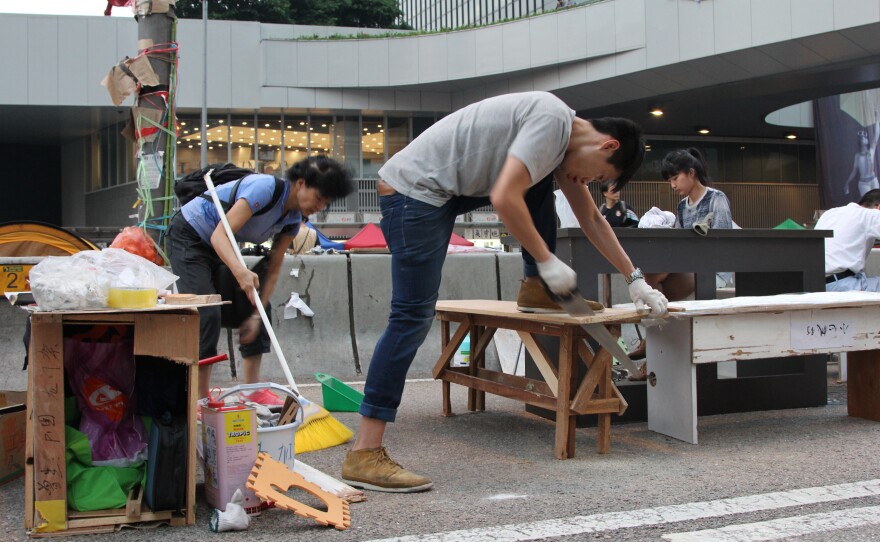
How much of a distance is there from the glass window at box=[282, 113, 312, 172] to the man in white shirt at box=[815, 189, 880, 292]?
24.6 meters

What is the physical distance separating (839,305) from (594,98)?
894 inches

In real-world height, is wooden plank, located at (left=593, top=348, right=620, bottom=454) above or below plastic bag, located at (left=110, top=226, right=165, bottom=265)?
below

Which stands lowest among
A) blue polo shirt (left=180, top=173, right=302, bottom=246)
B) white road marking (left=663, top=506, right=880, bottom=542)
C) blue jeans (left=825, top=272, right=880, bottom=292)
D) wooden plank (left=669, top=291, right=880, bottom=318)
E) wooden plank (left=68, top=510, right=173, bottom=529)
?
white road marking (left=663, top=506, right=880, bottom=542)

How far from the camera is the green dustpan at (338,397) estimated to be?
5.47 metres

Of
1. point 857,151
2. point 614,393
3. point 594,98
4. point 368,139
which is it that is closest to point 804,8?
point 857,151

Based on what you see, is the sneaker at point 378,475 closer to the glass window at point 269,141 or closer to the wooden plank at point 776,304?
the wooden plank at point 776,304

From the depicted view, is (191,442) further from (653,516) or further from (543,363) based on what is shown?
(543,363)

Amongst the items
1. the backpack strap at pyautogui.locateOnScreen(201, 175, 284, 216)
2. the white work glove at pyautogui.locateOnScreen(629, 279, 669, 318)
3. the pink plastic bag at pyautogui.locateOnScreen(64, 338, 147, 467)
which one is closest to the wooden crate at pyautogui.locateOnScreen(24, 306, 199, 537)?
the pink plastic bag at pyautogui.locateOnScreen(64, 338, 147, 467)

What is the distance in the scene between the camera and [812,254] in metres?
5.56

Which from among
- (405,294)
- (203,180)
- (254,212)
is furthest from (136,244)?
(405,294)

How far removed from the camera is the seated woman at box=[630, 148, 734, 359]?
629cm

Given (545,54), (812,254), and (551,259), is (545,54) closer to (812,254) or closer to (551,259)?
(812,254)

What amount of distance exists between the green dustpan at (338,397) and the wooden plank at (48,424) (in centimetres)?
265

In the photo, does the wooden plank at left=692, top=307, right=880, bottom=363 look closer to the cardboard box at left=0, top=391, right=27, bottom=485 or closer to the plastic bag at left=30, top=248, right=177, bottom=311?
the plastic bag at left=30, top=248, right=177, bottom=311
